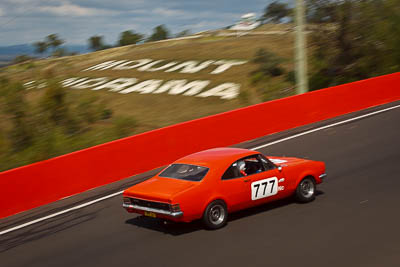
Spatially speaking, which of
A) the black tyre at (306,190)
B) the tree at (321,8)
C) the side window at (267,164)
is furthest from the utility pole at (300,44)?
the side window at (267,164)

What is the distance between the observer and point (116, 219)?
1105 centimetres

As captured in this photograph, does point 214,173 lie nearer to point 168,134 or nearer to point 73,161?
point 73,161

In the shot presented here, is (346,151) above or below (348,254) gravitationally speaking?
below

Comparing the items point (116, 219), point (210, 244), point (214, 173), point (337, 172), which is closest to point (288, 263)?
point (210, 244)

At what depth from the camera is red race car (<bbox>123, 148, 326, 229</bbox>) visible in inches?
368

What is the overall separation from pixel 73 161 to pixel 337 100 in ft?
37.8

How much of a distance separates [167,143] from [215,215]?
6644 millimetres

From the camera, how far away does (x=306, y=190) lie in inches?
434

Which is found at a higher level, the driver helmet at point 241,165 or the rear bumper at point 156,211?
the driver helmet at point 241,165

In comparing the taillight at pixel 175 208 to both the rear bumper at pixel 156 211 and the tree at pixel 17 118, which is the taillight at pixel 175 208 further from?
the tree at pixel 17 118

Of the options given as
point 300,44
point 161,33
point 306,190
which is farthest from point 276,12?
point 161,33

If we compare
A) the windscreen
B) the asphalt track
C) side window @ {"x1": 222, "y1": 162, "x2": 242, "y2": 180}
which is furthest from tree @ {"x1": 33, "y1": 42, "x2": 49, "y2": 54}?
side window @ {"x1": 222, "y1": 162, "x2": 242, "y2": 180}

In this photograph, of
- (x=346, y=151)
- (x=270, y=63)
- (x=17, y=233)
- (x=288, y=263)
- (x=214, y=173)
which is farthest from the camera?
(x=270, y=63)

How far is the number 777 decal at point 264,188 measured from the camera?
1015 centimetres
